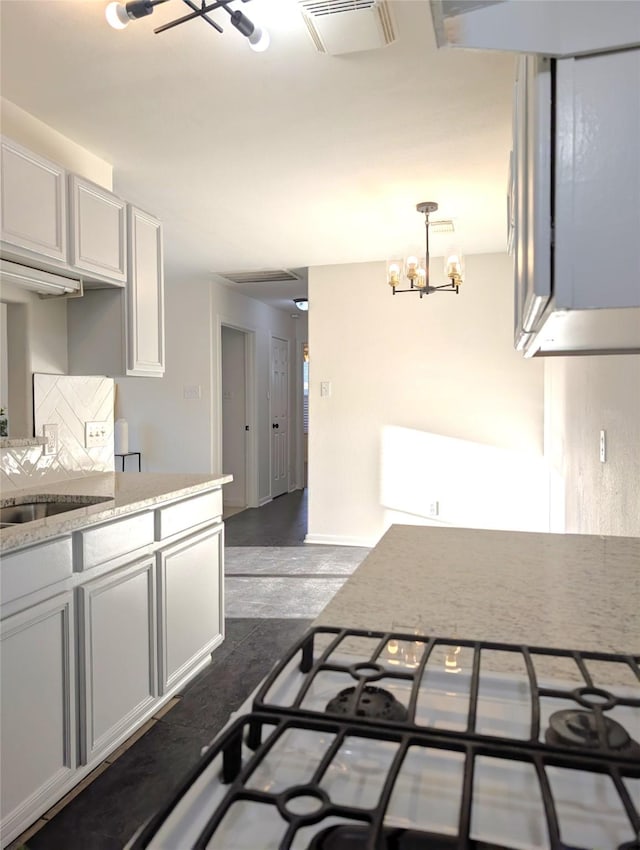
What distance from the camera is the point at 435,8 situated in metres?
0.59

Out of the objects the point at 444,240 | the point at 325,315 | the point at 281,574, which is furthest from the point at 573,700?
the point at 325,315

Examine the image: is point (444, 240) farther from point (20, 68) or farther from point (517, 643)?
point (517, 643)

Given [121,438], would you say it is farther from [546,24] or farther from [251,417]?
[546,24]

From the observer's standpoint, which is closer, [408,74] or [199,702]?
[408,74]

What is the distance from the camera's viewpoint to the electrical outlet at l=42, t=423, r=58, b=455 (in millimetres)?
2656

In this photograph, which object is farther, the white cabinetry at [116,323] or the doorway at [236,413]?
the doorway at [236,413]

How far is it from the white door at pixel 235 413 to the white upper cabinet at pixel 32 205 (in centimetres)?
476

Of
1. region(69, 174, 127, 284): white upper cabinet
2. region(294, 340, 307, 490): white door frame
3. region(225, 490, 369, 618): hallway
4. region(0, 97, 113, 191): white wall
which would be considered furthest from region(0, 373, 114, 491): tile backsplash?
region(294, 340, 307, 490): white door frame

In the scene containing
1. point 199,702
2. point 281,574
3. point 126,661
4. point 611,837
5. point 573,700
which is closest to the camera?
point 611,837

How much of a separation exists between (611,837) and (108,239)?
270cm

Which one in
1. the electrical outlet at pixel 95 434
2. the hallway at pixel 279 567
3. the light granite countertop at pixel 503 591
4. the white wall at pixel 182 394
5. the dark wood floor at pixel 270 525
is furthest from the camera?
the white wall at pixel 182 394

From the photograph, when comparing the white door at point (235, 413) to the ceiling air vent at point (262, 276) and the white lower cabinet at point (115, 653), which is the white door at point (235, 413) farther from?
the white lower cabinet at point (115, 653)

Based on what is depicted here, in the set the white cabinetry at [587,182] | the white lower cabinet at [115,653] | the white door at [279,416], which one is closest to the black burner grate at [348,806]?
the white cabinetry at [587,182]

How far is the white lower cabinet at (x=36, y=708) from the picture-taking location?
161 centimetres
